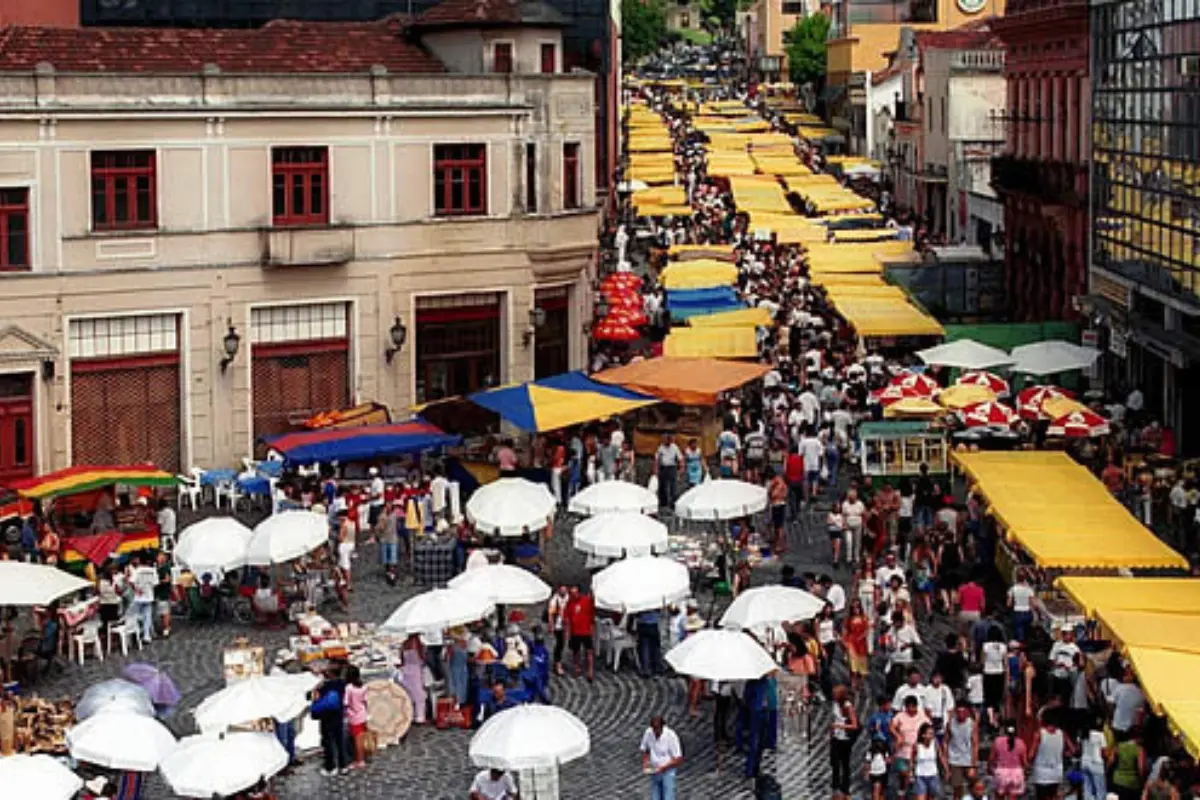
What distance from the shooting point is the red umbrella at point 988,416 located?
35.8m

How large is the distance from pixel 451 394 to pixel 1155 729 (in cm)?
2569

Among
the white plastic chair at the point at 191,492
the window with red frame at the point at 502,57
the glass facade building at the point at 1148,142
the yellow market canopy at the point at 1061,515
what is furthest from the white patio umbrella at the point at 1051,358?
the white plastic chair at the point at 191,492

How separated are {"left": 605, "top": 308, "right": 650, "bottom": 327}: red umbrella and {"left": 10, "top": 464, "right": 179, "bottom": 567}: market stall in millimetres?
18779

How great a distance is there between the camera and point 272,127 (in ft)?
138

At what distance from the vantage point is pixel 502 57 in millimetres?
46406

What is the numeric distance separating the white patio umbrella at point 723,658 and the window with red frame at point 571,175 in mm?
23956

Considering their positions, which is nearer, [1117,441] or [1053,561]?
[1053,561]

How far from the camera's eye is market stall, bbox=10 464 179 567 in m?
32.0

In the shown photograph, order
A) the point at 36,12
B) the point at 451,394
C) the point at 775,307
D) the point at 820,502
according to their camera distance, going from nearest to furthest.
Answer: the point at 820,502 < the point at 451,394 < the point at 36,12 < the point at 775,307

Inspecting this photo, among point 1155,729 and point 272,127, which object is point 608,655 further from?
point 272,127

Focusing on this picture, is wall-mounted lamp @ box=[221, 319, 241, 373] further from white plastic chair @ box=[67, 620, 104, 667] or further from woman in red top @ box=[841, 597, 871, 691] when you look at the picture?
woman in red top @ box=[841, 597, 871, 691]

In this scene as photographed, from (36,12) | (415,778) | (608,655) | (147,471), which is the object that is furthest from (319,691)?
(36,12)

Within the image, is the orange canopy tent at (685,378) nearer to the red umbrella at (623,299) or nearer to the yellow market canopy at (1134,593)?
the red umbrella at (623,299)

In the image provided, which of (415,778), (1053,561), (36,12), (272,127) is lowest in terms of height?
(415,778)
